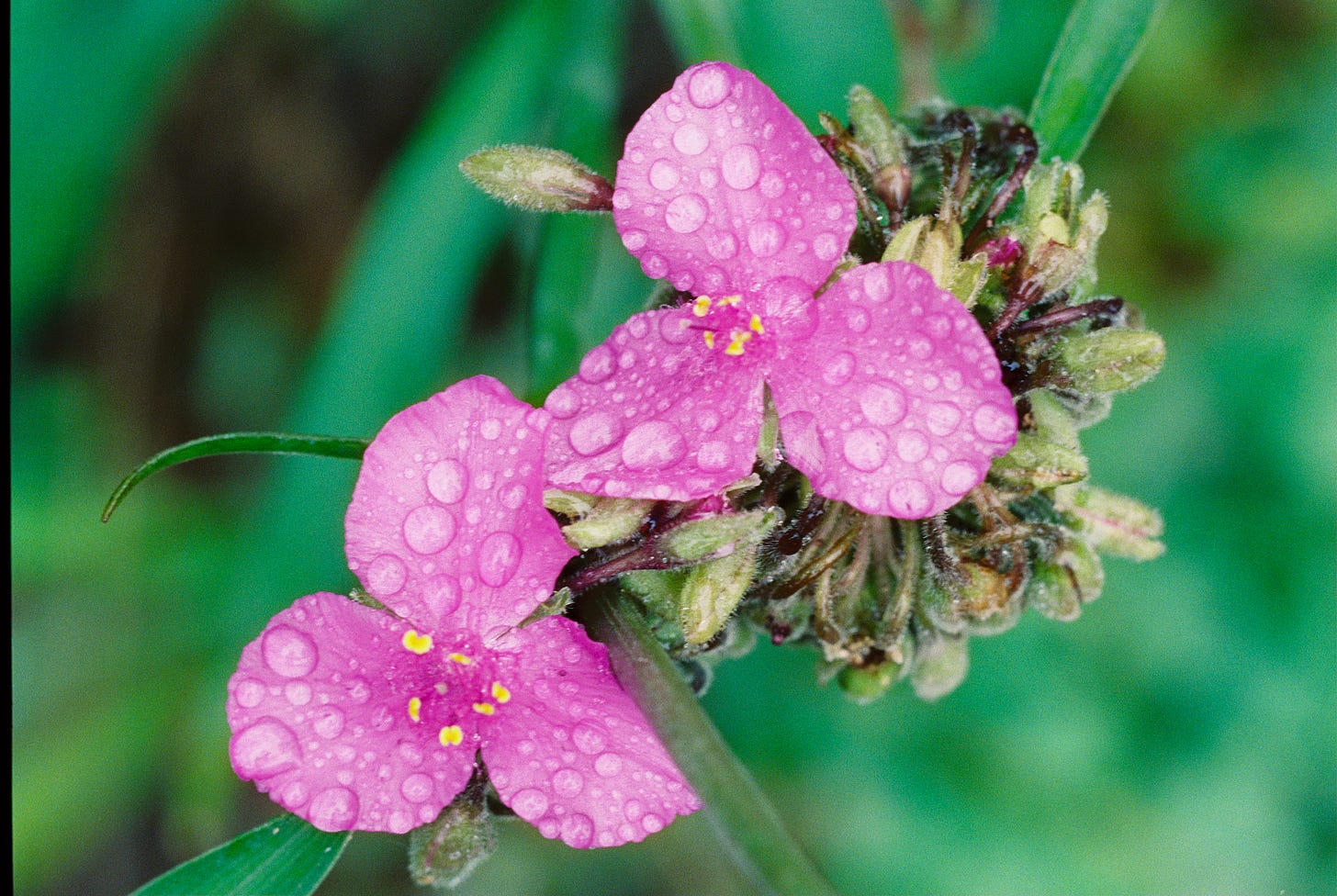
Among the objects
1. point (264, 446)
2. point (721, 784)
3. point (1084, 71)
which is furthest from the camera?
point (1084, 71)

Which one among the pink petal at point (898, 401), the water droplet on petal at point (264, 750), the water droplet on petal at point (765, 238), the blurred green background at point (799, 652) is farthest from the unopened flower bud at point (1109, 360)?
Result: the blurred green background at point (799, 652)

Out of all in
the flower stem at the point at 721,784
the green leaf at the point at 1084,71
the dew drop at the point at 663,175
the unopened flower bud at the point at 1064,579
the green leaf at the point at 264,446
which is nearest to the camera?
the flower stem at the point at 721,784

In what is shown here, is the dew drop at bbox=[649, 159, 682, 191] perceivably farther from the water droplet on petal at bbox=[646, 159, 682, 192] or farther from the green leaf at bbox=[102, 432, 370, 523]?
the green leaf at bbox=[102, 432, 370, 523]

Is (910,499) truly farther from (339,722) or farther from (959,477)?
(339,722)

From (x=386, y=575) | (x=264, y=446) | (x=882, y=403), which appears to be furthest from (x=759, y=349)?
(x=264, y=446)

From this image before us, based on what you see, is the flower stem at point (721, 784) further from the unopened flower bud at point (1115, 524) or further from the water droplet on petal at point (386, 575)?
the unopened flower bud at point (1115, 524)

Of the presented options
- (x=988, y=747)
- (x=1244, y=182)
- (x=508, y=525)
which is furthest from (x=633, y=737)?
(x=1244, y=182)
